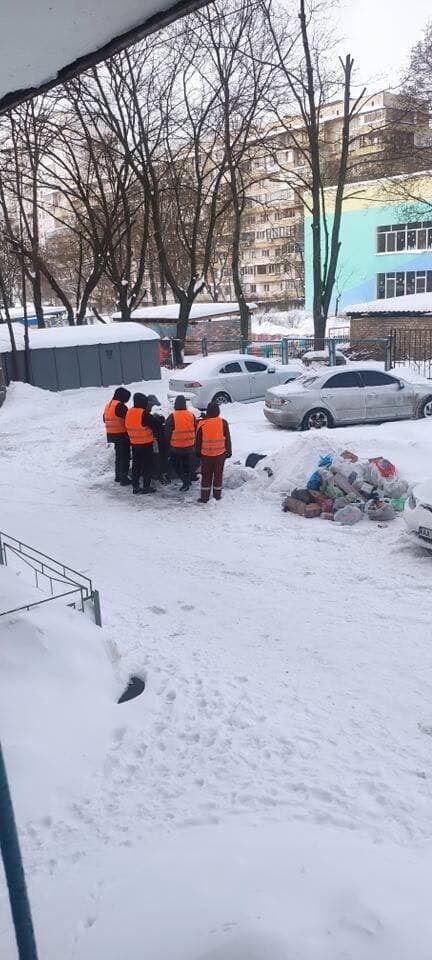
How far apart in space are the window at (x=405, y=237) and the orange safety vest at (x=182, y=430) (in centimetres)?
3882

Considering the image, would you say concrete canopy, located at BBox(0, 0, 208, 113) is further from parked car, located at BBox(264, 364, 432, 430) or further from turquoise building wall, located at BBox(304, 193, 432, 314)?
turquoise building wall, located at BBox(304, 193, 432, 314)

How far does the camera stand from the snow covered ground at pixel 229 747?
3.53 meters

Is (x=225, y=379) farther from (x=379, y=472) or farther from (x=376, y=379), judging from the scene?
(x=379, y=472)

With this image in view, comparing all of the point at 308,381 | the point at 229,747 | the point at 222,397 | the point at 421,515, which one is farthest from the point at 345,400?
the point at 229,747

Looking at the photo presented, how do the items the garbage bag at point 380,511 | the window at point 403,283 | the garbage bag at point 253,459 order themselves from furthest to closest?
1. the window at point 403,283
2. the garbage bag at point 253,459
3. the garbage bag at point 380,511

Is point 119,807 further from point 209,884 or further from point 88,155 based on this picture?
point 88,155

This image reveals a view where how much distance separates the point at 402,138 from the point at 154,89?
10.3 meters

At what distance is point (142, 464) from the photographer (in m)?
12.1

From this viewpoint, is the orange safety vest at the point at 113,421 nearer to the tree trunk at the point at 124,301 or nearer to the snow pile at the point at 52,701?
the snow pile at the point at 52,701

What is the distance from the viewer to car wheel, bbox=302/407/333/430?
15.9m

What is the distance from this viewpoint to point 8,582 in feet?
22.1

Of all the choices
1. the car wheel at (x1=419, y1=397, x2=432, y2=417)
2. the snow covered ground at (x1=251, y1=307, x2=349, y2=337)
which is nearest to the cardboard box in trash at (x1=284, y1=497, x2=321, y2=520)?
the car wheel at (x1=419, y1=397, x2=432, y2=417)

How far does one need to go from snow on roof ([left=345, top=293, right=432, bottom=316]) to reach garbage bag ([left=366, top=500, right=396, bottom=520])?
20891mm

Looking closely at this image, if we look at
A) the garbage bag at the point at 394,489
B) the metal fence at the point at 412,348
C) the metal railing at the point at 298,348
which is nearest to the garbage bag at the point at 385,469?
the garbage bag at the point at 394,489
